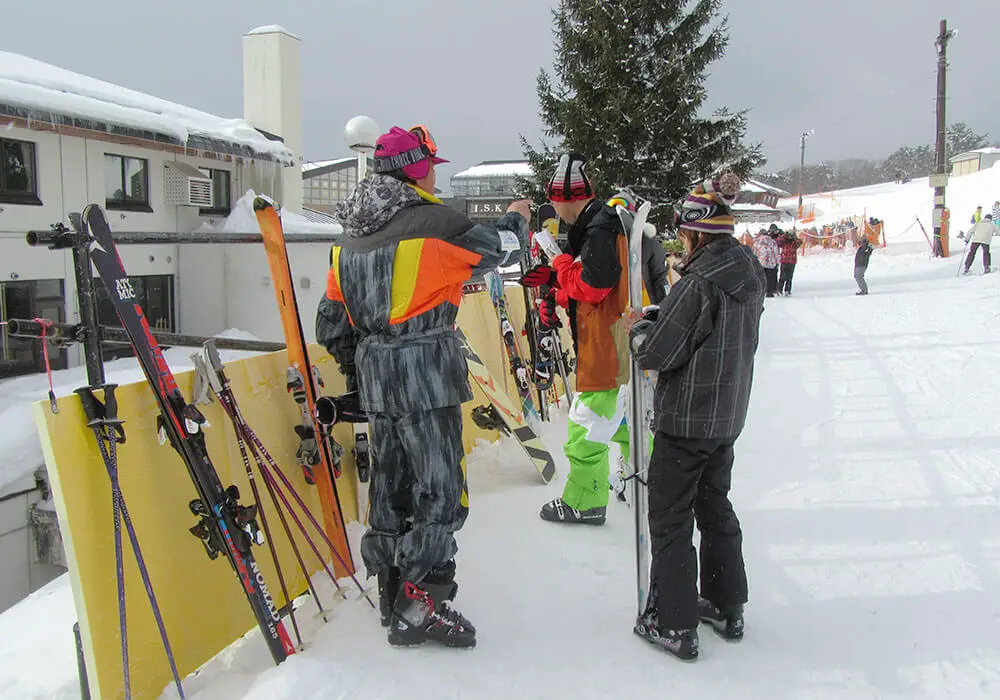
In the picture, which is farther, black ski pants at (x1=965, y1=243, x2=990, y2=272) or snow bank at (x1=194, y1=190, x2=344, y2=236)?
black ski pants at (x1=965, y1=243, x2=990, y2=272)

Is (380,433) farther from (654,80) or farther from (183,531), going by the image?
(654,80)

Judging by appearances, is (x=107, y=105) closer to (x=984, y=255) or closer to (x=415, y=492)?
(x=415, y=492)

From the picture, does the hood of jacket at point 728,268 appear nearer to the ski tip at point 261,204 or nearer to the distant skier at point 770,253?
the ski tip at point 261,204

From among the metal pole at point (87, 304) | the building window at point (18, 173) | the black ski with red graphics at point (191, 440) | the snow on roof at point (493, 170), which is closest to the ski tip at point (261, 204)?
the black ski with red graphics at point (191, 440)

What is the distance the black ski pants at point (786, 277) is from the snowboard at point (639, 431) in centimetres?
1493

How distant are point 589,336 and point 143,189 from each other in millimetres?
14329

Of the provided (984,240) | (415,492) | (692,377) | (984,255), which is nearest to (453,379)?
(415,492)

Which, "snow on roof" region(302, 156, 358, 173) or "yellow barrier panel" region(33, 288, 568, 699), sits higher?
"snow on roof" region(302, 156, 358, 173)

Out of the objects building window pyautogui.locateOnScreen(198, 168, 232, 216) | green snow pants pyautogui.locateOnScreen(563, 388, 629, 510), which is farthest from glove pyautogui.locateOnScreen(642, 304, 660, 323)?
building window pyautogui.locateOnScreen(198, 168, 232, 216)

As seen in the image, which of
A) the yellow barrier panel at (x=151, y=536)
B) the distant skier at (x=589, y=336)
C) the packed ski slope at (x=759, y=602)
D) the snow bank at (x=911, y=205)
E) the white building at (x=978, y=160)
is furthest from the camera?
the white building at (x=978, y=160)

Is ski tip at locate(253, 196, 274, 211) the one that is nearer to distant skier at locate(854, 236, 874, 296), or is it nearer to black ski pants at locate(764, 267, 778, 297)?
black ski pants at locate(764, 267, 778, 297)

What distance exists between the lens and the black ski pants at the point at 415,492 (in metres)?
2.59

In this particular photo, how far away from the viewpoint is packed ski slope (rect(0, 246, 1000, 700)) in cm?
242

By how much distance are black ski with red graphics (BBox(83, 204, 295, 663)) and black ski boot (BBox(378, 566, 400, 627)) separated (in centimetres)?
44
